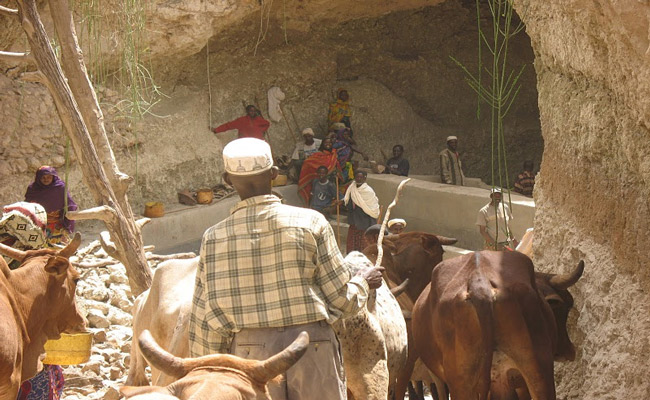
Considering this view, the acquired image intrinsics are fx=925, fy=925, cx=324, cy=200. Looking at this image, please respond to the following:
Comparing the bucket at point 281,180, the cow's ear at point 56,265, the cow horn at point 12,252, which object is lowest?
the bucket at point 281,180

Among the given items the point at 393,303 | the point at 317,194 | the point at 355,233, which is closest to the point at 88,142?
the point at 393,303

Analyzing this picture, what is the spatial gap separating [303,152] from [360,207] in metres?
3.65

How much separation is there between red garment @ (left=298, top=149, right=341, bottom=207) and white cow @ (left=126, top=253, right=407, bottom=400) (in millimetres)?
9143

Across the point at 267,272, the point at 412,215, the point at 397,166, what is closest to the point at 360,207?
the point at 412,215

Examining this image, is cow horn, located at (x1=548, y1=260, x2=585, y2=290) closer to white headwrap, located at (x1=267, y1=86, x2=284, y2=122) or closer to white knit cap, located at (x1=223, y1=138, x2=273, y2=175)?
white knit cap, located at (x1=223, y1=138, x2=273, y2=175)

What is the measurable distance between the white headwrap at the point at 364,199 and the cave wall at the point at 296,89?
3.16 metres

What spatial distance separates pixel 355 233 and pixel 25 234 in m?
7.93

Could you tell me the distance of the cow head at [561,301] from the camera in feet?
16.7

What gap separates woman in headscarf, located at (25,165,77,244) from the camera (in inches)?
344

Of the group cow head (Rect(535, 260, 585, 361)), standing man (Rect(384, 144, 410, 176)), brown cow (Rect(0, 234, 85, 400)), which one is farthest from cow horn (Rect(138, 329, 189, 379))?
standing man (Rect(384, 144, 410, 176))

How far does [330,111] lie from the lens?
18312 mm

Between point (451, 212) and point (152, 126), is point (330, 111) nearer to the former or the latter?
point (152, 126)

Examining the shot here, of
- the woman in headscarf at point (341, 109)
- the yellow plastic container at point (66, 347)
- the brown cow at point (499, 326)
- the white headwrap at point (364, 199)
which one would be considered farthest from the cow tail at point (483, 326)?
the woman in headscarf at point (341, 109)

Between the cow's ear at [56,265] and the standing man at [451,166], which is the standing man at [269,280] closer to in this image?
the cow's ear at [56,265]
